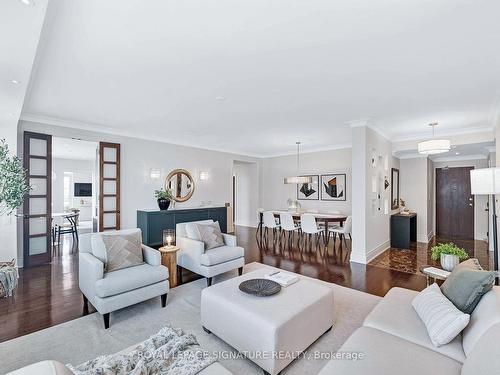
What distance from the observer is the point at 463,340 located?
1541 mm

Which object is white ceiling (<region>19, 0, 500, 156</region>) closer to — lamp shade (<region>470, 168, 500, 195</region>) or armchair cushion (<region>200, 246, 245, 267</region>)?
lamp shade (<region>470, 168, 500, 195</region>)

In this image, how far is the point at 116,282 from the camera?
2508 mm

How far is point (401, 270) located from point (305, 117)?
305 cm

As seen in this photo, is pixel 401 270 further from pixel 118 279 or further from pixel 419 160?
pixel 118 279

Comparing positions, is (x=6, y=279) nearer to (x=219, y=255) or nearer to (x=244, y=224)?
(x=219, y=255)

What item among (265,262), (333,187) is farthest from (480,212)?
(265,262)

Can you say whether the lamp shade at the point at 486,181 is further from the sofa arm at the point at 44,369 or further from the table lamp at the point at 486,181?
the sofa arm at the point at 44,369

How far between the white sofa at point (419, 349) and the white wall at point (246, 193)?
7.39 meters

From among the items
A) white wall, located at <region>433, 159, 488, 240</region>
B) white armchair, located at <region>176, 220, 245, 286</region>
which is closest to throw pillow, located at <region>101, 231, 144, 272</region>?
white armchair, located at <region>176, 220, 245, 286</region>

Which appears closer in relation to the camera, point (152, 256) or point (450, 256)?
point (450, 256)

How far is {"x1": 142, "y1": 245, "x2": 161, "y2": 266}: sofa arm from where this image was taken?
2969 mm

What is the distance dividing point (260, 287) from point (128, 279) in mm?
1373

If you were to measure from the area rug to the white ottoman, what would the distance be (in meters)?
0.10

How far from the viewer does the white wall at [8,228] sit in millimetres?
3945
